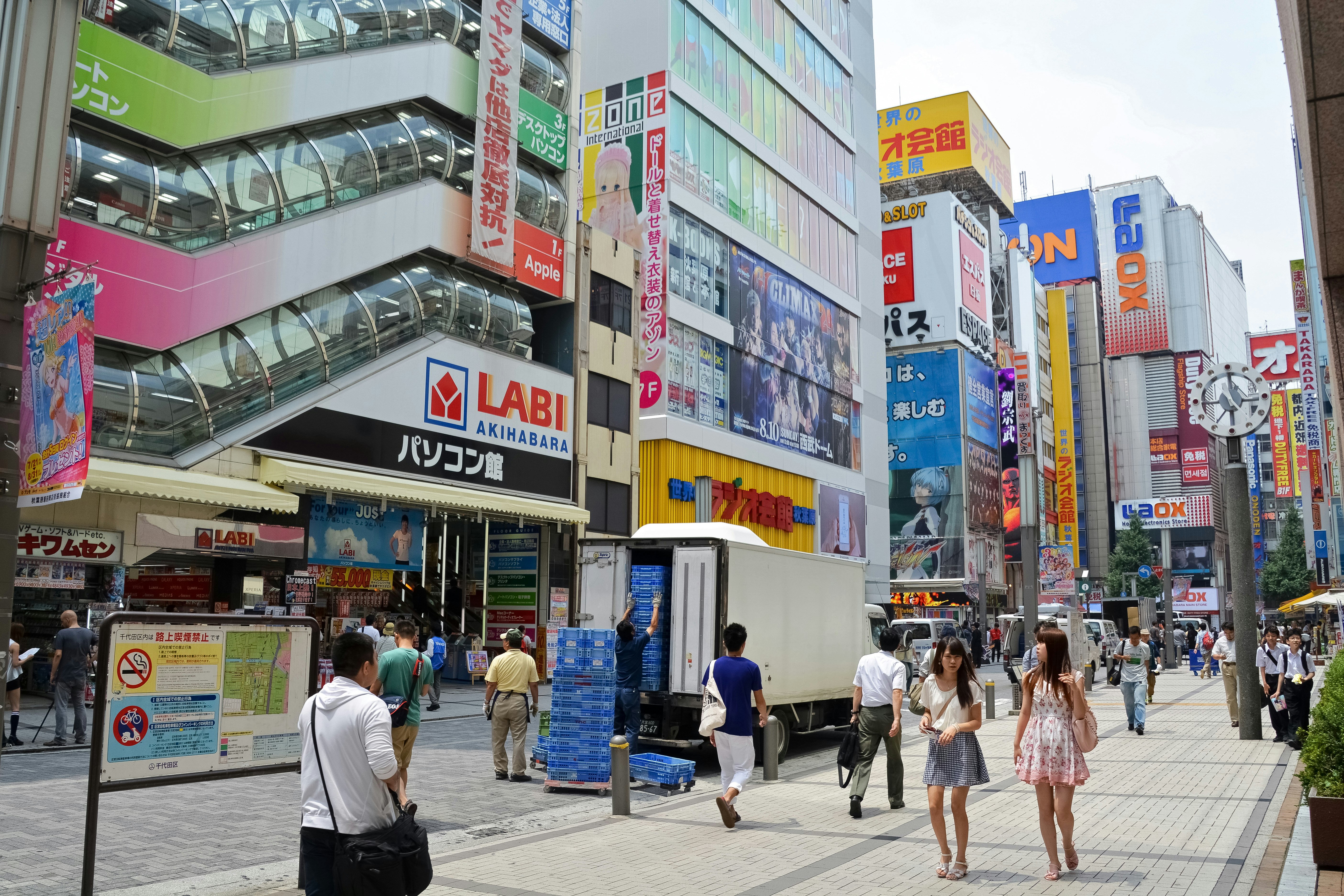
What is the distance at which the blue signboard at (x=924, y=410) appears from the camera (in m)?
67.5

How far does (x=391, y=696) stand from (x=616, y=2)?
108ft

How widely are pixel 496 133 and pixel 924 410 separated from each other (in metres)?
47.4

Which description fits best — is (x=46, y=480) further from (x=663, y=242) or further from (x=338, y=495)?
(x=663, y=242)

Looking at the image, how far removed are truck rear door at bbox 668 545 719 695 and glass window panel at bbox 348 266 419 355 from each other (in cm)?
1161

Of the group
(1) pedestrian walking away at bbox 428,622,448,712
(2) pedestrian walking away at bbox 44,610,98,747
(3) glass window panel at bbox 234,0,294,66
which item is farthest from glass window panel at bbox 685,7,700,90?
(2) pedestrian walking away at bbox 44,610,98,747

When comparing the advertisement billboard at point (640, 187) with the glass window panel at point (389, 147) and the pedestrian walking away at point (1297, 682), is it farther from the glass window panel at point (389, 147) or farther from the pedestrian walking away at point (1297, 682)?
the pedestrian walking away at point (1297, 682)

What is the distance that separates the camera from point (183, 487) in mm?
17844

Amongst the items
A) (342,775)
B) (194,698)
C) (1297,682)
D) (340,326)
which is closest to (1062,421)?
(340,326)

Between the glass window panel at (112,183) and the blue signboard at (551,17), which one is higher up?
the blue signboard at (551,17)

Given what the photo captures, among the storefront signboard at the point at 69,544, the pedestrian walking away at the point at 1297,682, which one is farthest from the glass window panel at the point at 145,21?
the pedestrian walking away at the point at 1297,682

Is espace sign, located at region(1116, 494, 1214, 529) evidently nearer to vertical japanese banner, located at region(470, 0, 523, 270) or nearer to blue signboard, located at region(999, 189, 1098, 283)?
A: blue signboard, located at region(999, 189, 1098, 283)

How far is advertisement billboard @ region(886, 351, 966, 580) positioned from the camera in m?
67.2

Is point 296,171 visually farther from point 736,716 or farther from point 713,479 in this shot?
point 713,479

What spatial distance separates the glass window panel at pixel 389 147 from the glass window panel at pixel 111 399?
723 cm
